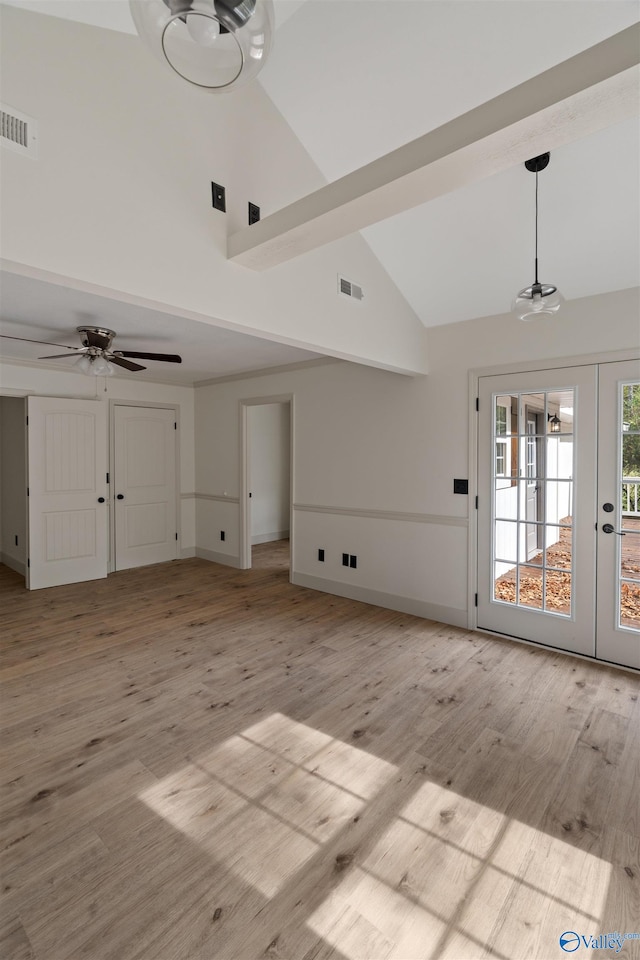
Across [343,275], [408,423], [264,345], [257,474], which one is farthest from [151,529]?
[343,275]

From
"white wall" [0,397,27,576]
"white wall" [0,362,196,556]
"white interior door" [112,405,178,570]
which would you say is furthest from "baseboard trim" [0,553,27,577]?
"white wall" [0,362,196,556]

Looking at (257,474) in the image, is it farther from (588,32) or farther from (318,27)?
(588,32)

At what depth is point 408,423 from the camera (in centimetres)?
441

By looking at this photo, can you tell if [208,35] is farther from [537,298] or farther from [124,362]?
[124,362]

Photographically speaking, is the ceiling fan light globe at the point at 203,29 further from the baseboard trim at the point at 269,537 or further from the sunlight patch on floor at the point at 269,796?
the baseboard trim at the point at 269,537

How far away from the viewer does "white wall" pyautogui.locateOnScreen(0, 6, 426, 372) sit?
1.90 metres

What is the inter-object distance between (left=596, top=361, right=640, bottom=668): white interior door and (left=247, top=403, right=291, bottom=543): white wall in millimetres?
5337

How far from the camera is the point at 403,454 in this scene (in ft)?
14.6

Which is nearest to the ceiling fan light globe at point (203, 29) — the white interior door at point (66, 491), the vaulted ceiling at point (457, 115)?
the vaulted ceiling at point (457, 115)

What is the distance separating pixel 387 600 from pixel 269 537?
3.89 meters

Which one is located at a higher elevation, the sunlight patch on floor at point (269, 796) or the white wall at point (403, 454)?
the white wall at point (403, 454)

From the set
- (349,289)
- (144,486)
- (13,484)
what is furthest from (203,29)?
(13,484)

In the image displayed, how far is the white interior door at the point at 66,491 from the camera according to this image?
527cm

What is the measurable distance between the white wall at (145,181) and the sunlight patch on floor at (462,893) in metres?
2.62
